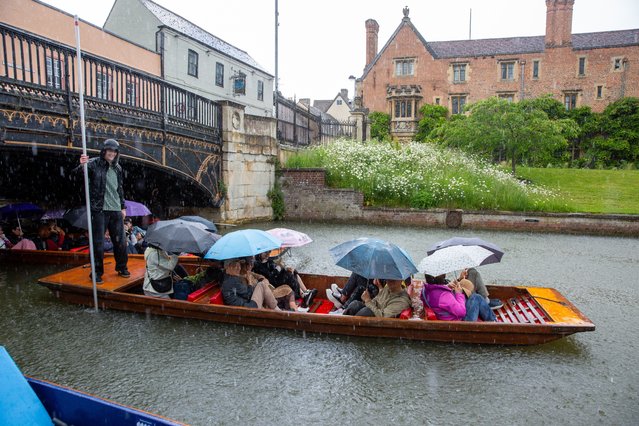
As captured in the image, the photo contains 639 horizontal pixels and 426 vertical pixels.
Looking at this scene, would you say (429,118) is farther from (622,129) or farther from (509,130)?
(509,130)

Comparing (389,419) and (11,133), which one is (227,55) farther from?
(389,419)

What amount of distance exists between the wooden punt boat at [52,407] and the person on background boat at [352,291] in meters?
3.68

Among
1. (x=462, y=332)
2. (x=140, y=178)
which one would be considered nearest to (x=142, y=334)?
(x=462, y=332)

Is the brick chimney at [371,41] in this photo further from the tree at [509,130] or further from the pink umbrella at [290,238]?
the pink umbrella at [290,238]

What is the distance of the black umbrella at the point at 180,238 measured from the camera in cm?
602

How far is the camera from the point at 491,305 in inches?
241

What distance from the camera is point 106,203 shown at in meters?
7.00

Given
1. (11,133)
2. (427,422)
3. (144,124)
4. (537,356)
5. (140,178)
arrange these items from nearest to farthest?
(427,422) < (537,356) < (11,133) < (144,124) < (140,178)

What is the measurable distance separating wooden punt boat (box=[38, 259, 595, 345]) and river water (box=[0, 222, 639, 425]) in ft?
0.49

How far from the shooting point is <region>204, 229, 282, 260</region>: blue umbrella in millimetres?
5656

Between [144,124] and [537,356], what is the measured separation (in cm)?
934

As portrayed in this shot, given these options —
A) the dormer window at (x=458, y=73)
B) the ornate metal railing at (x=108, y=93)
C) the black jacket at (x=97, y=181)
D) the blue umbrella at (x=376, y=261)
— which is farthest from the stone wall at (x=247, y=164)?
the dormer window at (x=458, y=73)

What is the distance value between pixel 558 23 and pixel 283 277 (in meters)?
40.0

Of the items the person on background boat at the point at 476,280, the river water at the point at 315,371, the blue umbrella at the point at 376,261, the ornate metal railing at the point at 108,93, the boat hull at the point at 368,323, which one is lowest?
the river water at the point at 315,371
